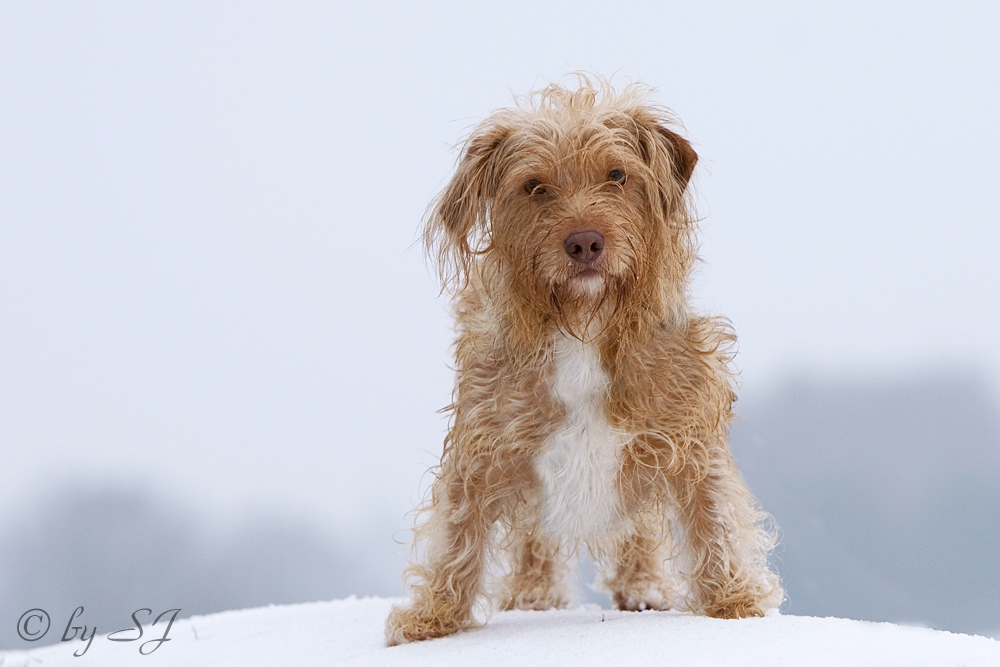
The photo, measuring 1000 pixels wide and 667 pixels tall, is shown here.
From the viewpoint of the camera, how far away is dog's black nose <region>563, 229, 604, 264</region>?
3.36 metres

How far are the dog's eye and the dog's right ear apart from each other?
199 mm

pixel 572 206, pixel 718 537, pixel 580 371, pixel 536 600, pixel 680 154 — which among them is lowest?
pixel 536 600

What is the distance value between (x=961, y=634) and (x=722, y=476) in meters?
0.94

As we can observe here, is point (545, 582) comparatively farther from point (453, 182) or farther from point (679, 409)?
point (453, 182)

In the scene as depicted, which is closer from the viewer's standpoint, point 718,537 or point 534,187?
point 534,187

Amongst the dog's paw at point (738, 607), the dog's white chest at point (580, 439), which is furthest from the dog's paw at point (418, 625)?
the dog's paw at point (738, 607)

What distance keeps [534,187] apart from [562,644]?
5.05 feet

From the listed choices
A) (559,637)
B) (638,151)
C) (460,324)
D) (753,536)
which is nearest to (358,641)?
(559,637)

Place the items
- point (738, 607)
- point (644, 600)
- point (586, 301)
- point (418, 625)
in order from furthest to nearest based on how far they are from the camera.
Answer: point (644, 600), point (418, 625), point (738, 607), point (586, 301)

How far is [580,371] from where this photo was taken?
372 cm

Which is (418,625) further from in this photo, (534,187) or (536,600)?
(534,187)

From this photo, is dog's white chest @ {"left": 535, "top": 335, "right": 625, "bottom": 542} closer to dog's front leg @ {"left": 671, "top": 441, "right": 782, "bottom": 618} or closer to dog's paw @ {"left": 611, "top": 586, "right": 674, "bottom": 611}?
dog's front leg @ {"left": 671, "top": 441, "right": 782, "bottom": 618}

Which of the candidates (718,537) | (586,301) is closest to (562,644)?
(718,537)

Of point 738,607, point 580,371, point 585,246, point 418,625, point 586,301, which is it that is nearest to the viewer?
point 585,246
